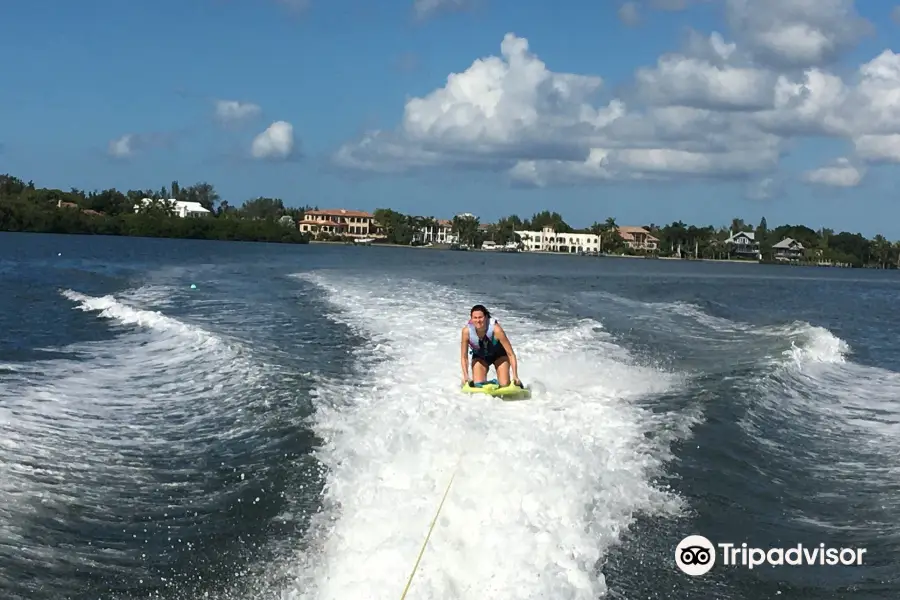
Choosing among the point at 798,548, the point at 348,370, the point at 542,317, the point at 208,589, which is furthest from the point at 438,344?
the point at 208,589

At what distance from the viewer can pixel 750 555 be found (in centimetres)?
720

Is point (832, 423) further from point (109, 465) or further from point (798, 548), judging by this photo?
point (109, 465)

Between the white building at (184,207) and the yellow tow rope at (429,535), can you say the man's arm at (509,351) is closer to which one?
the yellow tow rope at (429,535)

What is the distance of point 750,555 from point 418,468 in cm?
283

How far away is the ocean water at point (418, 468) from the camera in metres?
6.33

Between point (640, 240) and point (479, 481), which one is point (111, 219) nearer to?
point (640, 240)

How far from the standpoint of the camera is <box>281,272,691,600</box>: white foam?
19.9ft

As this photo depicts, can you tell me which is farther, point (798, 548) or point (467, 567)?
point (798, 548)

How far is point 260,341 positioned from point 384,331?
279 centimetres

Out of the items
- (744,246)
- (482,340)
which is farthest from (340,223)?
(482,340)

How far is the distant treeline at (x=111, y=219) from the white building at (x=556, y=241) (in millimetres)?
52558

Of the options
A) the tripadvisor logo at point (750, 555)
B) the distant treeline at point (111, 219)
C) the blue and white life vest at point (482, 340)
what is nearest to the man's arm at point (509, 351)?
the blue and white life vest at point (482, 340)

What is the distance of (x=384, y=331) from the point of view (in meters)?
18.5

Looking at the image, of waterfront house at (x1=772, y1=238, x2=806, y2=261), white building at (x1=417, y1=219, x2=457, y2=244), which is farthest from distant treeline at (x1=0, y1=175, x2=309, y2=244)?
waterfront house at (x1=772, y1=238, x2=806, y2=261)
